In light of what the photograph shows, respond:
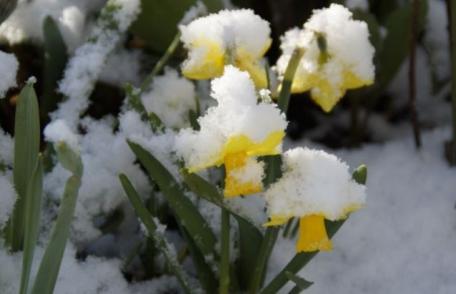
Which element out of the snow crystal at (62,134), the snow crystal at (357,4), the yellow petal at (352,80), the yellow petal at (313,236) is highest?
the snow crystal at (62,134)

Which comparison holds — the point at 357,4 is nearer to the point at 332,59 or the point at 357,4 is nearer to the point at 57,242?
the point at 332,59

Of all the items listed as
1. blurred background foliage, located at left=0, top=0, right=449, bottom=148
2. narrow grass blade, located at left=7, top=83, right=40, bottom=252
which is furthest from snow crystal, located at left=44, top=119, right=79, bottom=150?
blurred background foliage, located at left=0, top=0, right=449, bottom=148

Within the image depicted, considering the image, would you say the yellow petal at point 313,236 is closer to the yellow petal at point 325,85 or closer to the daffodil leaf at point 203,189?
the daffodil leaf at point 203,189

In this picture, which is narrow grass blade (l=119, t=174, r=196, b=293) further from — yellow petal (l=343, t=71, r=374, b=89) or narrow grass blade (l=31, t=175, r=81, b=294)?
yellow petal (l=343, t=71, r=374, b=89)

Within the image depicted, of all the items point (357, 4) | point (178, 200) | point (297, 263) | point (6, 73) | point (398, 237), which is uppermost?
point (6, 73)

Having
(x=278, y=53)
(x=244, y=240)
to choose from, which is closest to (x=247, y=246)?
(x=244, y=240)

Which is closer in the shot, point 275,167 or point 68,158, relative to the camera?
point 68,158

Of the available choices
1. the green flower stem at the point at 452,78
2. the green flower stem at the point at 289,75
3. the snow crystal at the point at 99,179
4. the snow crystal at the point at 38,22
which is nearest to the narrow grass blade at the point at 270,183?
Result: the green flower stem at the point at 289,75
